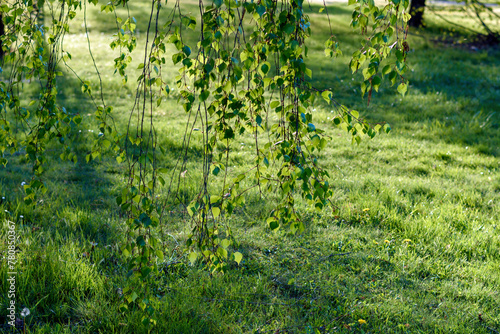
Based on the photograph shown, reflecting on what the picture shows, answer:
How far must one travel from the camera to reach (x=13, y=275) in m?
3.14

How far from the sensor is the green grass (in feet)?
9.84

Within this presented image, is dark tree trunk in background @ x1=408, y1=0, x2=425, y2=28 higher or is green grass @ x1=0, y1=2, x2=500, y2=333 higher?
dark tree trunk in background @ x1=408, y1=0, x2=425, y2=28

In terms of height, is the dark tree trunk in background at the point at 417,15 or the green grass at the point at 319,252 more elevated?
the dark tree trunk in background at the point at 417,15

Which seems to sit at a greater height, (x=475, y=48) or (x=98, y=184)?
(x=475, y=48)

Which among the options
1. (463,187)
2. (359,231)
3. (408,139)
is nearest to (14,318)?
(359,231)

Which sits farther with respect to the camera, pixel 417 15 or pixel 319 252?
pixel 417 15

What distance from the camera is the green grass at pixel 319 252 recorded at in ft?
9.84

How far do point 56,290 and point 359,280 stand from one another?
7.82ft

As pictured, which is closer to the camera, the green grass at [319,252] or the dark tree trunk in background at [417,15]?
the green grass at [319,252]

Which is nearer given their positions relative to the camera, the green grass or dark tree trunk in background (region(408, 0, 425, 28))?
the green grass

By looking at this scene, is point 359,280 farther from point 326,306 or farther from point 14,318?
point 14,318

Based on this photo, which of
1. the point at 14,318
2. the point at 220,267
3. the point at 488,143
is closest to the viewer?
the point at 220,267

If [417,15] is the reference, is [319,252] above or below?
below

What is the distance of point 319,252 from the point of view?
3.84 m
